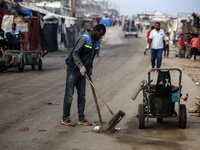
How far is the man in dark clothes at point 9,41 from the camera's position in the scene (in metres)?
15.5

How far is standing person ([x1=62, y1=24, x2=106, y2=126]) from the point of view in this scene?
6.74 m

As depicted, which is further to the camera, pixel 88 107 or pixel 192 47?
pixel 192 47

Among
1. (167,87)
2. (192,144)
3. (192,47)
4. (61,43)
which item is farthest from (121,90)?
(61,43)

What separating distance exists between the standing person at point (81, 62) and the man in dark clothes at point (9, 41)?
904 cm

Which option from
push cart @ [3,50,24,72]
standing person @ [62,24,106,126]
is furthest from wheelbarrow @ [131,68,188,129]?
push cart @ [3,50,24,72]

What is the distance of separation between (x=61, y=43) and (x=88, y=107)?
21.9 meters

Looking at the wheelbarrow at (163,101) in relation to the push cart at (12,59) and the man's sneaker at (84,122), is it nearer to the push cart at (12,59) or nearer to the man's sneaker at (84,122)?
the man's sneaker at (84,122)

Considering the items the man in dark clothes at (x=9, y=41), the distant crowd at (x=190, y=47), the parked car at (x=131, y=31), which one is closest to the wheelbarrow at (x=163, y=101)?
the man in dark clothes at (x=9, y=41)

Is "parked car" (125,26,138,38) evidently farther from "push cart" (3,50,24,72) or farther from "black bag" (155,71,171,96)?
"black bag" (155,71,171,96)

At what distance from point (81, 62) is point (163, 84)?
149cm

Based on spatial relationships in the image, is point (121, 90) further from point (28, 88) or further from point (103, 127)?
point (103, 127)

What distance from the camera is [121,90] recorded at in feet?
36.6

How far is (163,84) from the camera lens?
263 inches

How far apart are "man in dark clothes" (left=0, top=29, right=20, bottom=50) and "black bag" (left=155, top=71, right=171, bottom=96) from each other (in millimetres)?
9981
